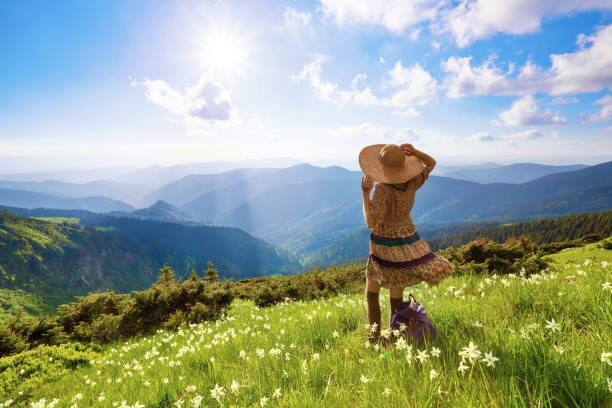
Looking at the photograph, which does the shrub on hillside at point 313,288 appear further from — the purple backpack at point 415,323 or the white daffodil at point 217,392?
the white daffodil at point 217,392

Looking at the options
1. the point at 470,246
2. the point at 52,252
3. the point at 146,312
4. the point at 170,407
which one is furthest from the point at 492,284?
the point at 52,252

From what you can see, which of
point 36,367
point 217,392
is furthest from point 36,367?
point 217,392

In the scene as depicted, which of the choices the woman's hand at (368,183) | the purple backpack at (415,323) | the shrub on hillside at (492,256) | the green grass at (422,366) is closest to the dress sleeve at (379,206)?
the woman's hand at (368,183)

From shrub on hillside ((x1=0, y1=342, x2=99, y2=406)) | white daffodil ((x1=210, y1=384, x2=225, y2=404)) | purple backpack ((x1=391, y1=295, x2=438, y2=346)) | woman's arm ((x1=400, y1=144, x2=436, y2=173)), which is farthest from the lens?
shrub on hillside ((x1=0, y1=342, x2=99, y2=406))

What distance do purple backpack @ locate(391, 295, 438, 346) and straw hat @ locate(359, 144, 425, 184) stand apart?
1826 millimetres

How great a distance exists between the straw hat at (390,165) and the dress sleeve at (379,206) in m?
0.18

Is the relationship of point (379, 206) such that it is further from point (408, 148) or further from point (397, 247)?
point (408, 148)

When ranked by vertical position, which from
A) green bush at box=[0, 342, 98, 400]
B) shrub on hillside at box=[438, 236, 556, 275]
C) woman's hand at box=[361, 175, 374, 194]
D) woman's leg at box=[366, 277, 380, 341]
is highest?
woman's hand at box=[361, 175, 374, 194]

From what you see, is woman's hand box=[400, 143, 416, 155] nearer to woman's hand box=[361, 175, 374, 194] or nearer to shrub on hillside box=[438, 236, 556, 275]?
woman's hand box=[361, 175, 374, 194]

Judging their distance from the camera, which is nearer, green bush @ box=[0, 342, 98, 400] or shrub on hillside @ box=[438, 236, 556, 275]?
green bush @ box=[0, 342, 98, 400]

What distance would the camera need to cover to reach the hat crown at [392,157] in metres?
4.12

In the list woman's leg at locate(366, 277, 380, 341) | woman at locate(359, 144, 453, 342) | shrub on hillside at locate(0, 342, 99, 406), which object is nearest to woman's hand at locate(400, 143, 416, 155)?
woman at locate(359, 144, 453, 342)

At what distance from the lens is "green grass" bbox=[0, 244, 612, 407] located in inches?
74.3

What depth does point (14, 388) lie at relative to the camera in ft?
19.5
